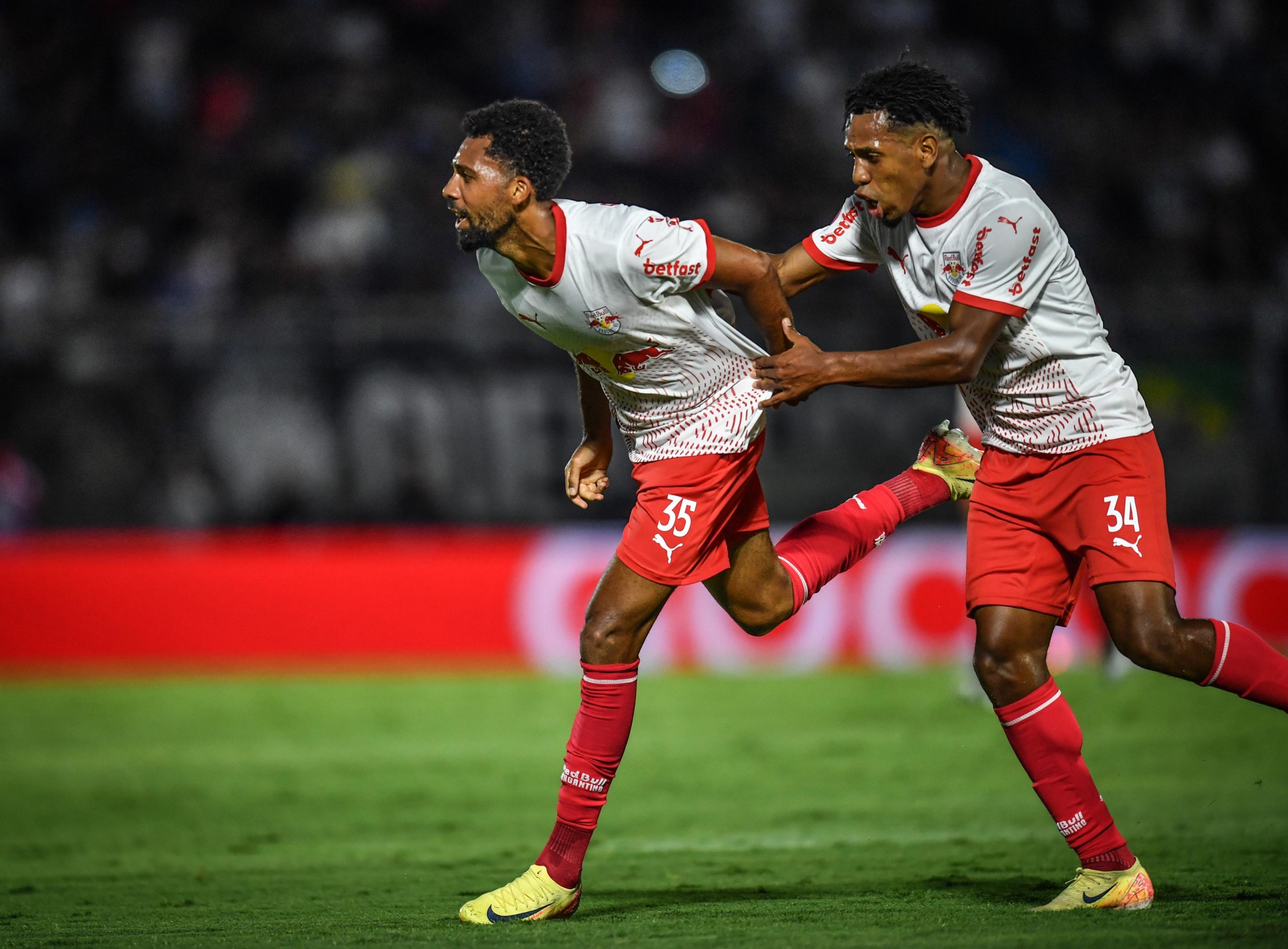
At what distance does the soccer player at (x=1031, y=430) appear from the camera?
13.6ft

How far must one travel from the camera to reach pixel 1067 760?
432cm

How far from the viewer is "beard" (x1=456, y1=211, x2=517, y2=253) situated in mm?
4363

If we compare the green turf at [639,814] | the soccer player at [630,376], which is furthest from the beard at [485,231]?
the green turf at [639,814]

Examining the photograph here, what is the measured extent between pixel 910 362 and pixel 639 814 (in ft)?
10.5

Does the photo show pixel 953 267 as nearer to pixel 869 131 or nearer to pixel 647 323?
pixel 869 131

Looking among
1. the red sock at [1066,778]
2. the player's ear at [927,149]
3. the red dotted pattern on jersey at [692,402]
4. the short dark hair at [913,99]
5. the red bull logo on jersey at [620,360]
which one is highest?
the short dark hair at [913,99]

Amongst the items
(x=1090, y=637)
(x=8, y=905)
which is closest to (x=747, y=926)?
(x=8, y=905)

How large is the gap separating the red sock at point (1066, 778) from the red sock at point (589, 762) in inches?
46.7

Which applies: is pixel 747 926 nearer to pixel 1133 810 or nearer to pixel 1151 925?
pixel 1151 925

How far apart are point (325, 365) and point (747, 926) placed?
24.6ft

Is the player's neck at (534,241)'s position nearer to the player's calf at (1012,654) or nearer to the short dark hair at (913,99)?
the short dark hair at (913,99)

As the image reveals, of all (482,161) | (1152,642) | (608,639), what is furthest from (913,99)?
(608,639)

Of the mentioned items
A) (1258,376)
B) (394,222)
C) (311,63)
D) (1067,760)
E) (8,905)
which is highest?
(311,63)

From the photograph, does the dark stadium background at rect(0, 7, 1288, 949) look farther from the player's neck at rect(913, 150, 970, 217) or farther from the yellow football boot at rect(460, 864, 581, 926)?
the player's neck at rect(913, 150, 970, 217)
